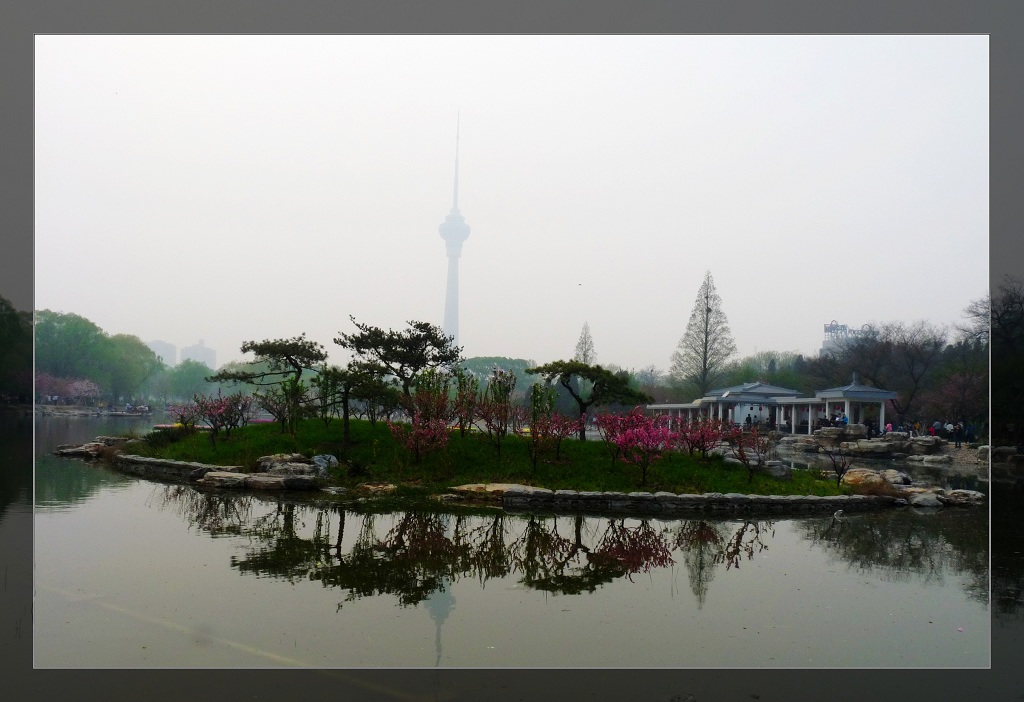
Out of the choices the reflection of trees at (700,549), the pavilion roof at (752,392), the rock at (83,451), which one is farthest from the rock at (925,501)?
the rock at (83,451)

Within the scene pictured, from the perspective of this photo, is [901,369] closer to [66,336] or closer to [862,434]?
[862,434]

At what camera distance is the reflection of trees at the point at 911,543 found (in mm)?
5504

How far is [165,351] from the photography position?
3794cm

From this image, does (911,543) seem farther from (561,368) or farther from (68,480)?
(68,480)

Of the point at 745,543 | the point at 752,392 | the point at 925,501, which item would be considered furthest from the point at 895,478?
the point at 752,392

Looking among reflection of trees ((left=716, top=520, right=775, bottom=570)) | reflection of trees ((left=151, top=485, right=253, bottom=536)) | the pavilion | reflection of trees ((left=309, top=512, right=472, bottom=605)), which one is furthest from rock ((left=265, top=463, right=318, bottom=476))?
the pavilion

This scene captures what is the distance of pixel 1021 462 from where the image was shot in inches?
576

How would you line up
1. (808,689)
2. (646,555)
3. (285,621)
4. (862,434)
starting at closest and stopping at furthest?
1. (808,689)
2. (285,621)
3. (646,555)
4. (862,434)

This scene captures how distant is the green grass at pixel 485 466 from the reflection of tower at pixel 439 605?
14.9 ft

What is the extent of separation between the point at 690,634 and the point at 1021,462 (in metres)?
14.9

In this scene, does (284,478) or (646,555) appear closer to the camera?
(646,555)

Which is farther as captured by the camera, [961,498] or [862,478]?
[862,478]

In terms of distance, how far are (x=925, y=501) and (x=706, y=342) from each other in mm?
16229

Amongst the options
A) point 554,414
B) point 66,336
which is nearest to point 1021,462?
point 554,414
